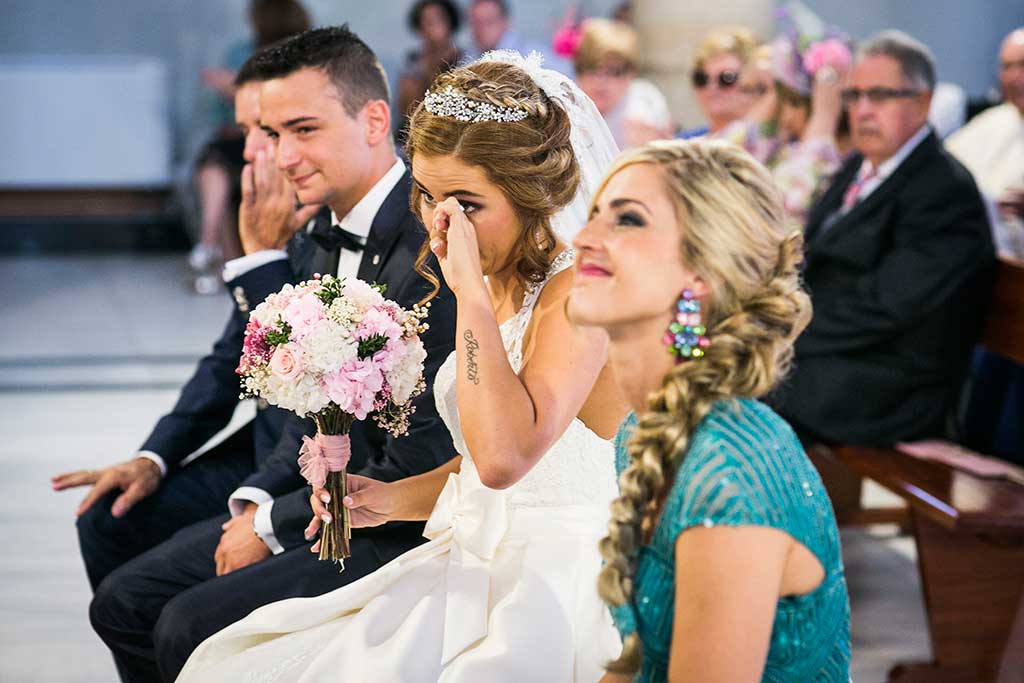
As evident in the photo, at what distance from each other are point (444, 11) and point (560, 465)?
829 centimetres

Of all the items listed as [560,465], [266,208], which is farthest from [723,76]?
[560,465]

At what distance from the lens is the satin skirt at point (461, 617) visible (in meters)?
2.21

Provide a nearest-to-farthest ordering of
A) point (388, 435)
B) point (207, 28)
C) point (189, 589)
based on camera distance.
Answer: point (189, 589), point (388, 435), point (207, 28)

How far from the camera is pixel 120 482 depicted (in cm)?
321

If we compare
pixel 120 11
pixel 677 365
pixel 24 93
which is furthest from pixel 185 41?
pixel 677 365

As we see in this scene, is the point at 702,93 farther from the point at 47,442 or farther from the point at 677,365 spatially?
the point at 677,365

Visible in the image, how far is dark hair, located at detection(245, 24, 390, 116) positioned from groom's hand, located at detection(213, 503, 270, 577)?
1047 mm

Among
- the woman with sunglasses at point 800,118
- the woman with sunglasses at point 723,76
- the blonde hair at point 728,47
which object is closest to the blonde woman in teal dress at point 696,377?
the woman with sunglasses at point 800,118

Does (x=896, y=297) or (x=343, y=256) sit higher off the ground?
(x=343, y=256)

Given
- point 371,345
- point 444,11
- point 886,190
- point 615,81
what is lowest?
point 444,11

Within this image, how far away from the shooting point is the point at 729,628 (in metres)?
1.62

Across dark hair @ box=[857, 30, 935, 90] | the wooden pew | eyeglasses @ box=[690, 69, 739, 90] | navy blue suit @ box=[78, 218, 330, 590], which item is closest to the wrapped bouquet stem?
navy blue suit @ box=[78, 218, 330, 590]

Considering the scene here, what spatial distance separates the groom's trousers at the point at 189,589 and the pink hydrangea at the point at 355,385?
1.65 ft

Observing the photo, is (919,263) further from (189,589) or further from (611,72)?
(611,72)
